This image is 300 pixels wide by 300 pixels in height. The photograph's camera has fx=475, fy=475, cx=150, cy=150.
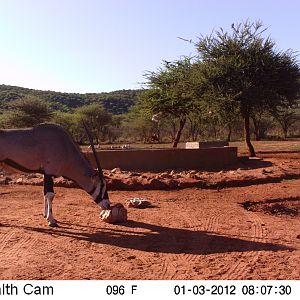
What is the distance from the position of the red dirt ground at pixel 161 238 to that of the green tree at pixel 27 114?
33.7m

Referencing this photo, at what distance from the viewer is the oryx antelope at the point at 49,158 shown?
378 inches

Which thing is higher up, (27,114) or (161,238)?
(27,114)

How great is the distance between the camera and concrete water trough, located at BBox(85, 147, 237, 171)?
18.1 m

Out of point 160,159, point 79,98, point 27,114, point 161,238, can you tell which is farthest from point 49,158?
point 79,98

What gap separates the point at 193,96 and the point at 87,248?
1884 centimetres

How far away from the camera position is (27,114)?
155ft

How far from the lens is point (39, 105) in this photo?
1898 inches

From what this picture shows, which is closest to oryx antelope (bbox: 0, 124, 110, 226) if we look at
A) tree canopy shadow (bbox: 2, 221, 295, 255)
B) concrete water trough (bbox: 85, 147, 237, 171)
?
tree canopy shadow (bbox: 2, 221, 295, 255)

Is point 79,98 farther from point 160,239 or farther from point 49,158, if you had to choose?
point 160,239

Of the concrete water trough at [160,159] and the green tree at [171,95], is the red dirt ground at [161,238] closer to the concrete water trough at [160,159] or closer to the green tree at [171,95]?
the concrete water trough at [160,159]

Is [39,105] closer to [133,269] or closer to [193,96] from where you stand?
[193,96]

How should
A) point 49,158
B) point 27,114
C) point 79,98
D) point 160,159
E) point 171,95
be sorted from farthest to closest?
point 79,98 → point 27,114 → point 171,95 → point 160,159 → point 49,158

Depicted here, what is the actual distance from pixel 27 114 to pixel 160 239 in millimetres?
40907

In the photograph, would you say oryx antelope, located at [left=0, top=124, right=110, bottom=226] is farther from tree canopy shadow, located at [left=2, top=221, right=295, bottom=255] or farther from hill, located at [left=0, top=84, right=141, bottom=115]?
hill, located at [left=0, top=84, right=141, bottom=115]
